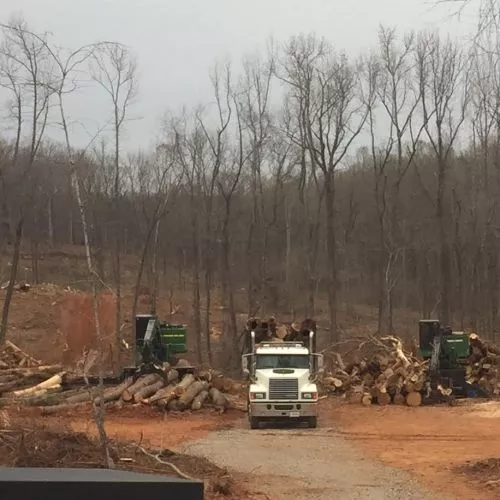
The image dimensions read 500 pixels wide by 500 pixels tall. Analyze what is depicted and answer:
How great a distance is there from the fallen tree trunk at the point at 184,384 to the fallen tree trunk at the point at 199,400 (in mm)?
557

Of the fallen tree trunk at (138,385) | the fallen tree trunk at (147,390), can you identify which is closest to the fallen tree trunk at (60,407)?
the fallen tree trunk at (138,385)

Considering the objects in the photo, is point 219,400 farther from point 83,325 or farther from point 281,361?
point 83,325

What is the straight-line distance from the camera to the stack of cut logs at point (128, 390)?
2530 centimetres

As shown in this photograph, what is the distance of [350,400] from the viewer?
28.5 m

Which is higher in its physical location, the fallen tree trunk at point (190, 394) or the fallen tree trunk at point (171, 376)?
the fallen tree trunk at point (171, 376)

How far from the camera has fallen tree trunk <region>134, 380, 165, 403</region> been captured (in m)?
25.4

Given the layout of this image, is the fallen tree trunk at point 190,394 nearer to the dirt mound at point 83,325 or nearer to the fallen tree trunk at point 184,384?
the fallen tree trunk at point 184,384

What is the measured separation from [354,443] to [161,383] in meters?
9.69

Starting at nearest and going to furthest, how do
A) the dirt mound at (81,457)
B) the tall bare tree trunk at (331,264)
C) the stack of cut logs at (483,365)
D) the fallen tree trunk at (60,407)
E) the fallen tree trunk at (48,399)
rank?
the dirt mound at (81,457)
the fallen tree trunk at (60,407)
the fallen tree trunk at (48,399)
the stack of cut logs at (483,365)
the tall bare tree trunk at (331,264)

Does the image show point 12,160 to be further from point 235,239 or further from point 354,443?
point 354,443

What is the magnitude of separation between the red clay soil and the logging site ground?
Answer: 27 mm

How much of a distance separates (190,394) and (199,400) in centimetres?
37

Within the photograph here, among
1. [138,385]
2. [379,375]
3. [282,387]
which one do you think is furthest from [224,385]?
[282,387]

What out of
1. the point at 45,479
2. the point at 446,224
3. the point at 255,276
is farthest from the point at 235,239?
the point at 45,479
